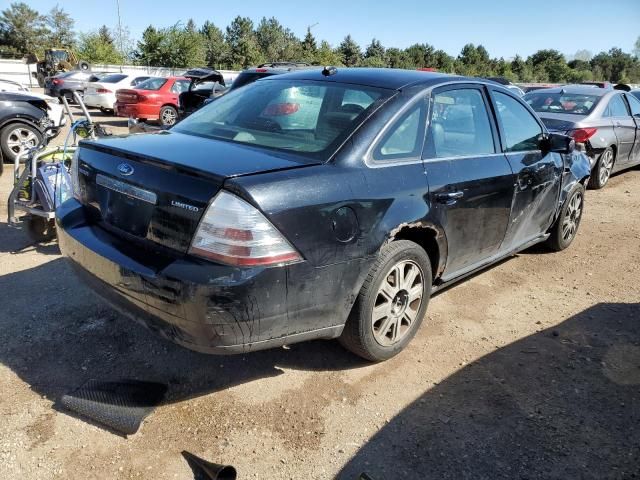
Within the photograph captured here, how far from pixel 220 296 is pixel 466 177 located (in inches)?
73.1

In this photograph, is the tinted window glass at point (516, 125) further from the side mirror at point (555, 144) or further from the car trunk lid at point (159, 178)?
the car trunk lid at point (159, 178)

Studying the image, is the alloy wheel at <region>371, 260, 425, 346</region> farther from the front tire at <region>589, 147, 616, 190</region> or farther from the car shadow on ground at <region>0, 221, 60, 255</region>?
the front tire at <region>589, 147, 616, 190</region>

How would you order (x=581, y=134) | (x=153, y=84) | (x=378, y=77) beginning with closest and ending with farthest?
1. (x=378, y=77)
2. (x=581, y=134)
3. (x=153, y=84)

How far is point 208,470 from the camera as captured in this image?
2.28 meters

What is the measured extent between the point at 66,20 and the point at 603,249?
78.4 metres

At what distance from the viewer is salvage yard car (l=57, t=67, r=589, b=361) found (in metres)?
2.31

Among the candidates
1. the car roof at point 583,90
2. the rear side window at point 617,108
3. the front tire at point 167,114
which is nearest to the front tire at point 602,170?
the rear side window at point 617,108

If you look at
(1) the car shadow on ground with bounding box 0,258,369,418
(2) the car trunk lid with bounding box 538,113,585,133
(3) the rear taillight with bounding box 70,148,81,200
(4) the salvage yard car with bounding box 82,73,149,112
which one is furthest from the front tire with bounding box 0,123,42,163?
(4) the salvage yard car with bounding box 82,73,149,112

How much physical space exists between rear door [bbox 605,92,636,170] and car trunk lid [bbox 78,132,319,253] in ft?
25.6

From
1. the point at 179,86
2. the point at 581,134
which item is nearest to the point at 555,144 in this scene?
the point at 581,134

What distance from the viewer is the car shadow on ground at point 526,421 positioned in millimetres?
Result: 2406

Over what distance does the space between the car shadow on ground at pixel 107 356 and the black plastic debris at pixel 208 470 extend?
1.70 ft

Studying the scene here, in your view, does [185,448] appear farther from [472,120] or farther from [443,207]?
[472,120]

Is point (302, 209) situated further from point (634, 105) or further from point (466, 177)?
point (634, 105)
